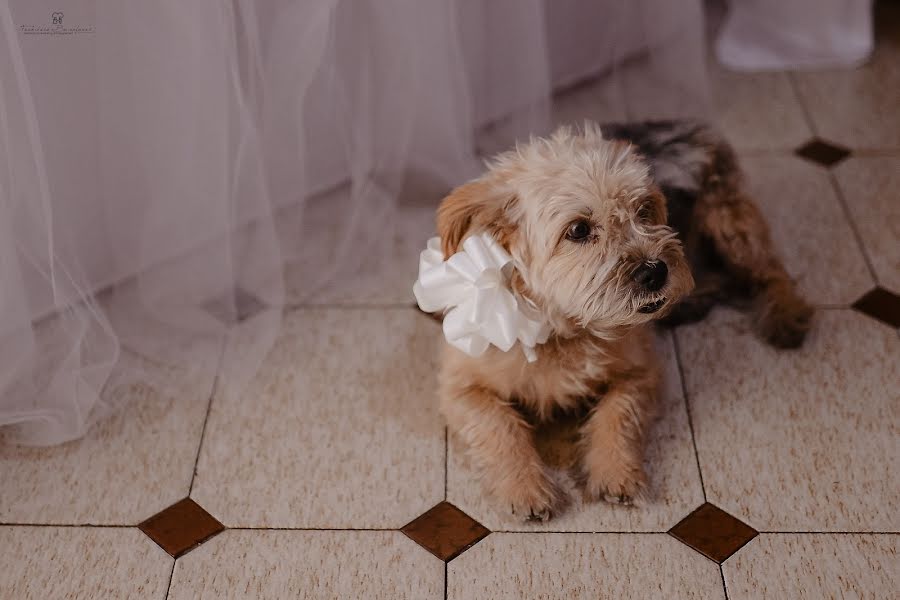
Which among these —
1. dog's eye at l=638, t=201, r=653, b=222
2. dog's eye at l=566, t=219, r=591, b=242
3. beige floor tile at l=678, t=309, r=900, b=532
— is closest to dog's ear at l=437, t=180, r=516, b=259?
dog's eye at l=566, t=219, r=591, b=242

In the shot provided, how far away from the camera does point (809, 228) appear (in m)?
3.06

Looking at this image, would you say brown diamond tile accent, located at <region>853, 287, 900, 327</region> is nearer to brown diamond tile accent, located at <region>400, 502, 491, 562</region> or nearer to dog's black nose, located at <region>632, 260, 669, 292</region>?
dog's black nose, located at <region>632, 260, 669, 292</region>

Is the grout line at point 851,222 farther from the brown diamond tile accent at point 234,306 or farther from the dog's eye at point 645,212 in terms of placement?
the brown diamond tile accent at point 234,306

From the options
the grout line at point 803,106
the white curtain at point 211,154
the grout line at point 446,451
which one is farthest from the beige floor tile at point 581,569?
the grout line at point 803,106

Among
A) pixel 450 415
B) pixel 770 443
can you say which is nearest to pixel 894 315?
pixel 770 443

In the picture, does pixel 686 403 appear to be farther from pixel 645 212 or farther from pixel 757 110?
pixel 757 110

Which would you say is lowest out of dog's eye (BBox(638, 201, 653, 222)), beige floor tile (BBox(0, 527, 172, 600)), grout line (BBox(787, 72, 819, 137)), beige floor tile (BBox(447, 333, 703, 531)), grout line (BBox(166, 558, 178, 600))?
beige floor tile (BBox(0, 527, 172, 600))

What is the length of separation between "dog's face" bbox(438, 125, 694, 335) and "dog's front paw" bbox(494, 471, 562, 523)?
39cm

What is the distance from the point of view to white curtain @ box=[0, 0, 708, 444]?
91.7 inches

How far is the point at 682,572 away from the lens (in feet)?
6.79

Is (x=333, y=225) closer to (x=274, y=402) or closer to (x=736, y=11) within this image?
(x=274, y=402)

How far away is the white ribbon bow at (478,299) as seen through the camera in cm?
204

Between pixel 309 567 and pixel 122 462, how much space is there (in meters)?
0.59

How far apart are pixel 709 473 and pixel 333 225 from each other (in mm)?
1445
